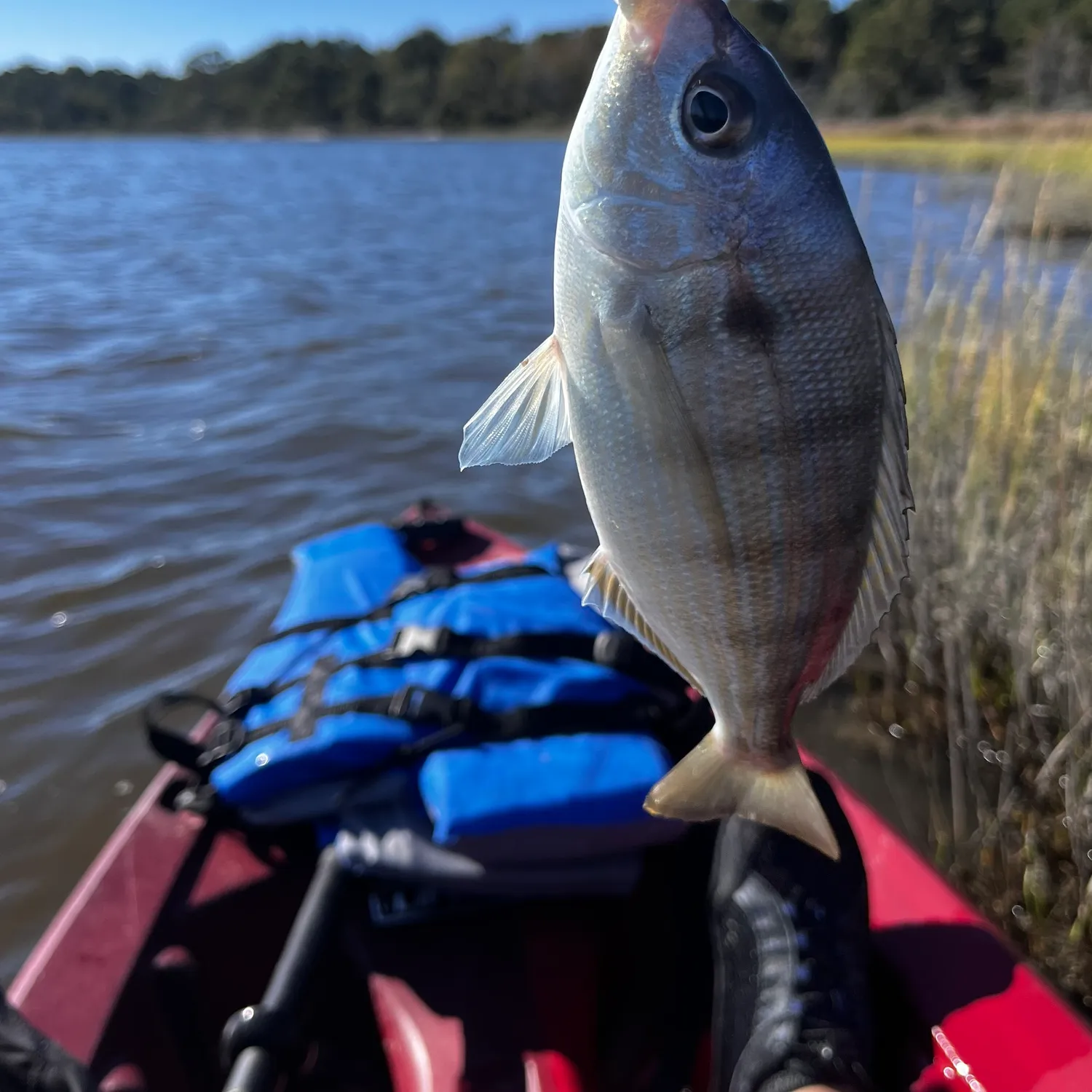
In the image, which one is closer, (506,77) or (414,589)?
(414,589)

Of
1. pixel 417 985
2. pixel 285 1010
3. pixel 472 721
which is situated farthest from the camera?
pixel 472 721

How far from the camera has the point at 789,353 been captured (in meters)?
1.00

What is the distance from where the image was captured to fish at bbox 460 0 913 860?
0.99m

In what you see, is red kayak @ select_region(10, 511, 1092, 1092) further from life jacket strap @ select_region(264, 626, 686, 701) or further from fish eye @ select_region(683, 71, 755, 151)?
fish eye @ select_region(683, 71, 755, 151)

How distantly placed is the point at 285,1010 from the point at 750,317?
1609 mm

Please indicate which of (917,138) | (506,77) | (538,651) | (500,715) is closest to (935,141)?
(917,138)

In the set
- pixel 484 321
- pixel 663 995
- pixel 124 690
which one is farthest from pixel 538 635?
pixel 484 321

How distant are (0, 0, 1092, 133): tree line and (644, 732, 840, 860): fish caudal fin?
1300 centimetres

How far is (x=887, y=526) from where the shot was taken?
3.57 feet

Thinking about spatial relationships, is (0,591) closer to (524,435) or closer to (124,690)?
(124,690)

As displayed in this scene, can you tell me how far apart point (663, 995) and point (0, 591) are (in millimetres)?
4491

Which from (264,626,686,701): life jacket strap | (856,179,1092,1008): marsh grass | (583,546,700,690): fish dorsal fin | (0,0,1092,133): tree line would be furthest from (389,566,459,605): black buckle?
(0,0,1092,133): tree line

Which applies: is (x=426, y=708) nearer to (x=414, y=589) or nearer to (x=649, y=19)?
(x=414, y=589)

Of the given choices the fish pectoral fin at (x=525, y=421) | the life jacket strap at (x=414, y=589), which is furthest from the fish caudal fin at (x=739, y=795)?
the life jacket strap at (x=414, y=589)
